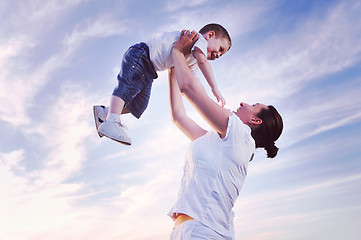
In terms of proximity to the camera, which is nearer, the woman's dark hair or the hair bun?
the woman's dark hair

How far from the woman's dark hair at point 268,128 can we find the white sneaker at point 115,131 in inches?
45.6

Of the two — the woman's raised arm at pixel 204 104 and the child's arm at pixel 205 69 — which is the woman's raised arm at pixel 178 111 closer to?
the child's arm at pixel 205 69

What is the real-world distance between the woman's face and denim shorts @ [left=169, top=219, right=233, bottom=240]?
3.30 ft

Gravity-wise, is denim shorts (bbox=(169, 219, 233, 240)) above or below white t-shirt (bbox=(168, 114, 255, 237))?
below

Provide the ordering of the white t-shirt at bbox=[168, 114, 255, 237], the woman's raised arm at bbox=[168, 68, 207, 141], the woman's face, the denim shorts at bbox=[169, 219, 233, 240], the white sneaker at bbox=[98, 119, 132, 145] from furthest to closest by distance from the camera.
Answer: the woman's raised arm at bbox=[168, 68, 207, 141]
the white sneaker at bbox=[98, 119, 132, 145]
the woman's face
the white t-shirt at bbox=[168, 114, 255, 237]
the denim shorts at bbox=[169, 219, 233, 240]

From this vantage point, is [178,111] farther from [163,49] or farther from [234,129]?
[234,129]

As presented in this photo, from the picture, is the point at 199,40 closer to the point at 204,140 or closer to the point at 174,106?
the point at 174,106

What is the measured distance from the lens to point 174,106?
3.27 metres

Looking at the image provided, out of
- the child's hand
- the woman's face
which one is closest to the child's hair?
the child's hand

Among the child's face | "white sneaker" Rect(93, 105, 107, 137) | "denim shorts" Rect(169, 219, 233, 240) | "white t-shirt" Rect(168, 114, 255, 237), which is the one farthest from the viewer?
the child's face

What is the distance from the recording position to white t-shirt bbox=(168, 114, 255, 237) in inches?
90.8

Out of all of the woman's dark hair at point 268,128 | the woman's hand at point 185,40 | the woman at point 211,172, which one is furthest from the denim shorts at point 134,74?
the woman's dark hair at point 268,128

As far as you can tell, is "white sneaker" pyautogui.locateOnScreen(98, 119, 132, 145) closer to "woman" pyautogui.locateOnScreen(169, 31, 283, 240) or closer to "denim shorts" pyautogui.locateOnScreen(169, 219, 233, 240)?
"woman" pyautogui.locateOnScreen(169, 31, 283, 240)

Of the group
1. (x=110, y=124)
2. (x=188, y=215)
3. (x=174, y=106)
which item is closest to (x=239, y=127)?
(x=188, y=215)
